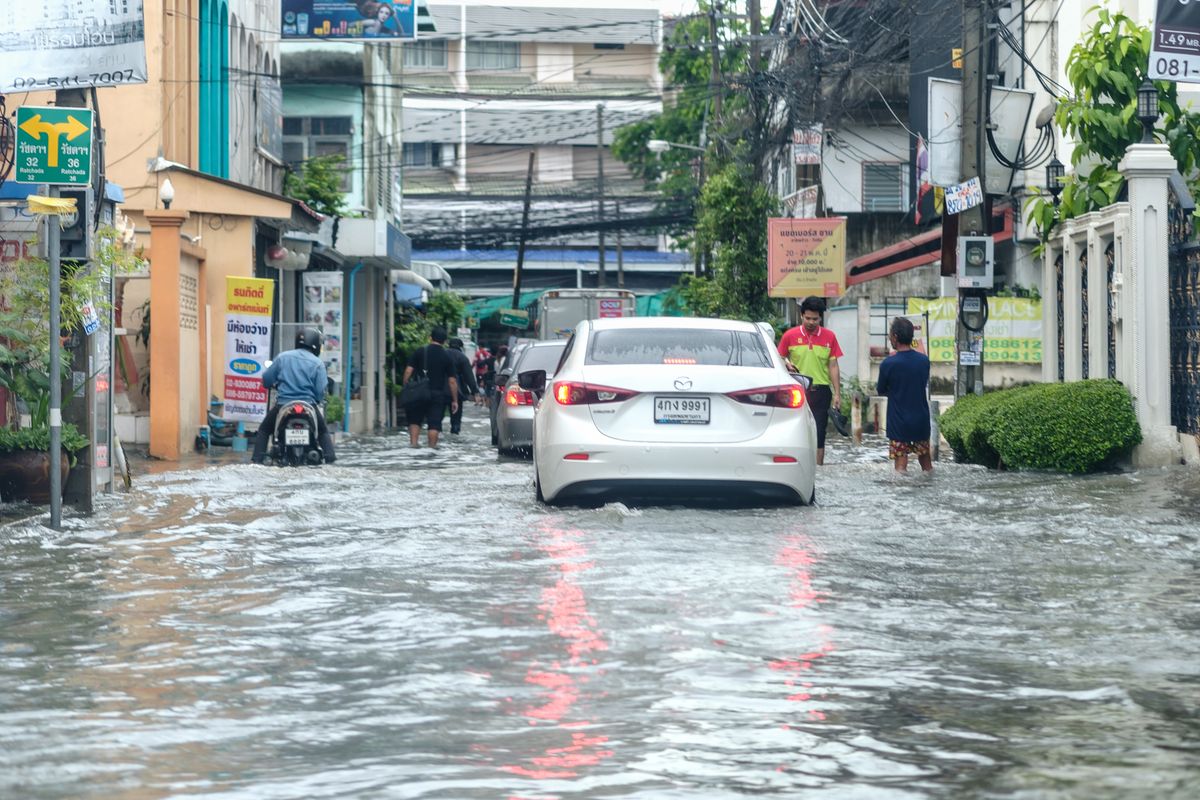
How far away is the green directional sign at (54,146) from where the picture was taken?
1230 centimetres

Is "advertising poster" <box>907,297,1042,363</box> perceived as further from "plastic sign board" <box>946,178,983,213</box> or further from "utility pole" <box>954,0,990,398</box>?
"plastic sign board" <box>946,178,983,213</box>

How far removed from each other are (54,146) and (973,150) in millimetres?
10716

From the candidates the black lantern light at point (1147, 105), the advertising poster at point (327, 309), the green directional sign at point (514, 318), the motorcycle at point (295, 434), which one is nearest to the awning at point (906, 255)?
the advertising poster at point (327, 309)

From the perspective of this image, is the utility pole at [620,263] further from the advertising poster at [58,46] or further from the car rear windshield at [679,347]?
the car rear windshield at [679,347]

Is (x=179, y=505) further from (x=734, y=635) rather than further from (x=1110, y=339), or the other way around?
(x=1110, y=339)

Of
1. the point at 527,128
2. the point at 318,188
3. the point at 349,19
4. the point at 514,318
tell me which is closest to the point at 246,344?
the point at 349,19

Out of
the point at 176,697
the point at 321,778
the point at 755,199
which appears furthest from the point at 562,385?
the point at 755,199

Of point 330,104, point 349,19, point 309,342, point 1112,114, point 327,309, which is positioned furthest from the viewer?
point 330,104

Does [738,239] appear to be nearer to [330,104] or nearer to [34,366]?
[330,104]

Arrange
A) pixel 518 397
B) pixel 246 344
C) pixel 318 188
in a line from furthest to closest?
pixel 318 188
pixel 246 344
pixel 518 397

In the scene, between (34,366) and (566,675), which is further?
(34,366)

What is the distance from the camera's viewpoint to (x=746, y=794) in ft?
16.0

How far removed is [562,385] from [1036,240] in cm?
1734

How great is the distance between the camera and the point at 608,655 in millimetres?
7031
